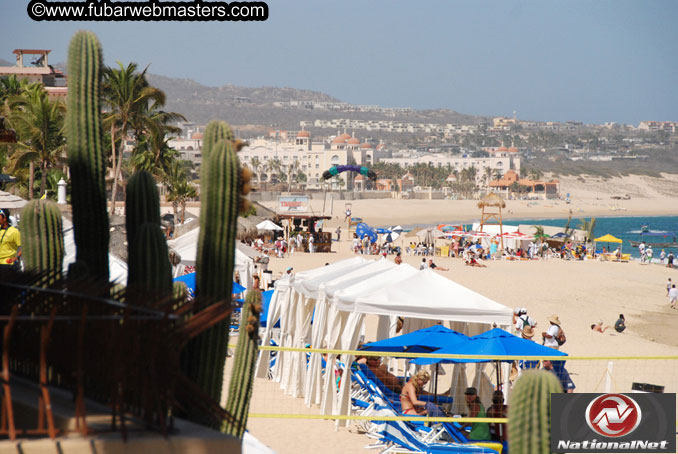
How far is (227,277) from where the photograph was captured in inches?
197

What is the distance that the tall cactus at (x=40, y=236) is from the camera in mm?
5270

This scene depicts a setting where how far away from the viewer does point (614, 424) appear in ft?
21.7

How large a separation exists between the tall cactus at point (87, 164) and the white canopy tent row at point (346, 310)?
507 centimetres

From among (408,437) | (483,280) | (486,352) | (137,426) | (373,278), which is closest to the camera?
(137,426)

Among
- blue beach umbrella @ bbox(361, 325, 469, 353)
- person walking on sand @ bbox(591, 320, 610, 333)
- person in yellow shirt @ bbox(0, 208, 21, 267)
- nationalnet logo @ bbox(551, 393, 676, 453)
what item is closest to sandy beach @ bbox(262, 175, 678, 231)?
person walking on sand @ bbox(591, 320, 610, 333)

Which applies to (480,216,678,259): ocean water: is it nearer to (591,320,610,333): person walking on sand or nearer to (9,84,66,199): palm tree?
(591,320,610,333): person walking on sand

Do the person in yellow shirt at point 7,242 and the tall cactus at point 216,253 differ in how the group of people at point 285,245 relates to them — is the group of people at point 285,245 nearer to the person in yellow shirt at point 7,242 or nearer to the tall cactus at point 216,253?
the person in yellow shirt at point 7,242

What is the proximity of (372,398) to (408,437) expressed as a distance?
74.5 inches

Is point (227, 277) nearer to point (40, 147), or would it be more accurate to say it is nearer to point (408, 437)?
point (408, 437)

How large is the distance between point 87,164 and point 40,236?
60 cm

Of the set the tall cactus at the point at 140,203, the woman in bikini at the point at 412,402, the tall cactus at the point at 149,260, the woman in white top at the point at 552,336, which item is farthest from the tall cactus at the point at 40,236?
the woman in white top at the point at 552,336

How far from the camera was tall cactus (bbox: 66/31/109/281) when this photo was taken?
5250 millimetres

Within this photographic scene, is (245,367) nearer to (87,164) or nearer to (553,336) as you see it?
(87,164)

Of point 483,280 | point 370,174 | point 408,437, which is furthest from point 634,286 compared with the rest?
point 408,437
